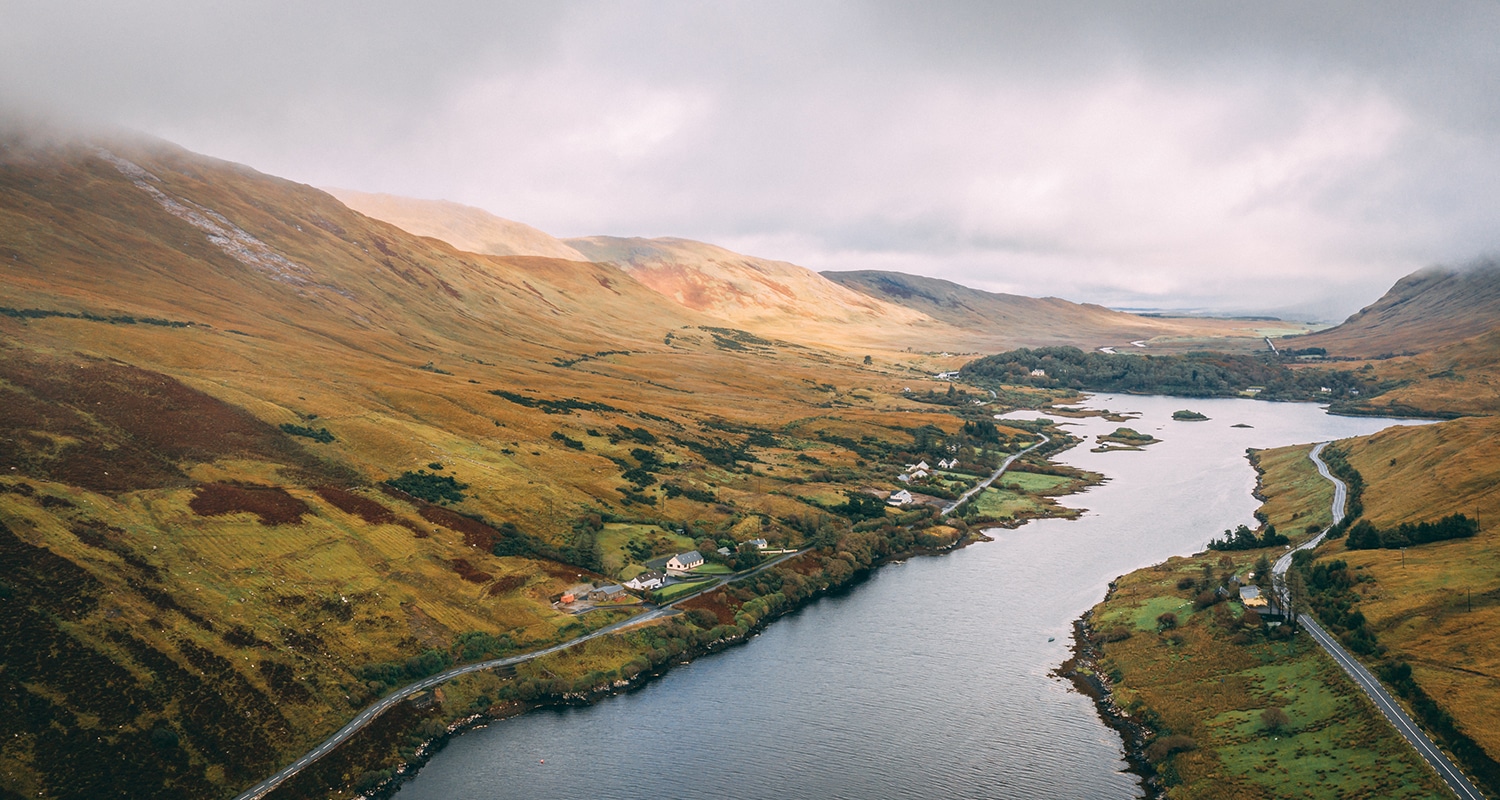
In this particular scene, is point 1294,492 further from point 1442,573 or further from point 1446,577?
point 1446,577

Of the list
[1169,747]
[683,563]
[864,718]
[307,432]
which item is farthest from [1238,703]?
[307,432]

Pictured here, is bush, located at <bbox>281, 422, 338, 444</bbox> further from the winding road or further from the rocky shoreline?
the rocky shoreline

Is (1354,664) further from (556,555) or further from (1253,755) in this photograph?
(556,555)

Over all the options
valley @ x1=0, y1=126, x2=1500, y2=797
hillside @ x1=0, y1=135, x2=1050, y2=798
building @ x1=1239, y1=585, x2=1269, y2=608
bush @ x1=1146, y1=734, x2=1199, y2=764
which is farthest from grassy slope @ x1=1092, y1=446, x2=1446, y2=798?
hillside @ x1=0, y1=135, x2=1050, y2=798

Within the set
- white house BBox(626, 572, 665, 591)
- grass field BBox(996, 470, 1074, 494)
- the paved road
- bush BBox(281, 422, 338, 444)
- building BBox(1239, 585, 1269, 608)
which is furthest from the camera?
grass field BBox(996, 470, 1074, 494)

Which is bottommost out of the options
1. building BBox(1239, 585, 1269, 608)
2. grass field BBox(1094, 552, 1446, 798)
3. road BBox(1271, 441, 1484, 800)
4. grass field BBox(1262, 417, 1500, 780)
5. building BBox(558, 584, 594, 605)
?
building BBox(558, 584, 594, 605)

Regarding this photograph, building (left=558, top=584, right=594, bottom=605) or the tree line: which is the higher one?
the tree line
